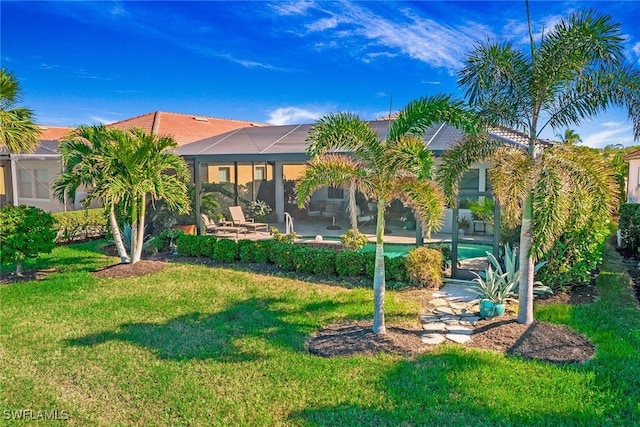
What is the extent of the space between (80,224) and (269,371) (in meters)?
13.5

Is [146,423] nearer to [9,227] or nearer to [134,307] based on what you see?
[134,307]

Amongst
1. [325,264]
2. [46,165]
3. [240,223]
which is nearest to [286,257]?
[325,264]

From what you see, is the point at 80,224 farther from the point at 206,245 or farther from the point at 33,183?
the point at 33,183

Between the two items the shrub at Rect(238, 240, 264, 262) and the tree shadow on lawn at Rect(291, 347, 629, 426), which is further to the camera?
the shrub at Rect(238, 240, 264, 262)

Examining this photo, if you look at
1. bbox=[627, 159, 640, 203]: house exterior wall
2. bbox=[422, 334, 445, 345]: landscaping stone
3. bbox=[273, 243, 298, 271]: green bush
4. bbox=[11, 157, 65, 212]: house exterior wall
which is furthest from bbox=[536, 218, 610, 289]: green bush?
bbox=[11, 157, 65, 212]: house exterior wall

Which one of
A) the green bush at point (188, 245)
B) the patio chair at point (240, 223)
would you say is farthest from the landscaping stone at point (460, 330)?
the patio chair at point (240, 223)

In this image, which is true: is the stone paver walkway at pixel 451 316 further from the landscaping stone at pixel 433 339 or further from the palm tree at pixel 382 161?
the palm tree at pixel 382 161

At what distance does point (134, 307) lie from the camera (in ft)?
28.4

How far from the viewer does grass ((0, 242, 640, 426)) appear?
4.86m

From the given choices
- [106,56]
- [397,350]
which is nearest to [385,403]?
[397,350]

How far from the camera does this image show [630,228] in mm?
14023

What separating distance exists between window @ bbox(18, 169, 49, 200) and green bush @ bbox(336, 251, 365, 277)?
18.1 meters

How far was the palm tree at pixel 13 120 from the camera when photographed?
11062mm

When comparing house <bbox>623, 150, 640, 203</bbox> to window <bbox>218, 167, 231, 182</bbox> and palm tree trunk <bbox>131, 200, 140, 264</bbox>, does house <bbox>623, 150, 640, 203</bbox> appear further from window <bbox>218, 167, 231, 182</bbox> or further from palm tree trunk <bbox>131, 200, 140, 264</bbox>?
palm tree trunk <bbox>131, 200, 140, 264</bbox>
